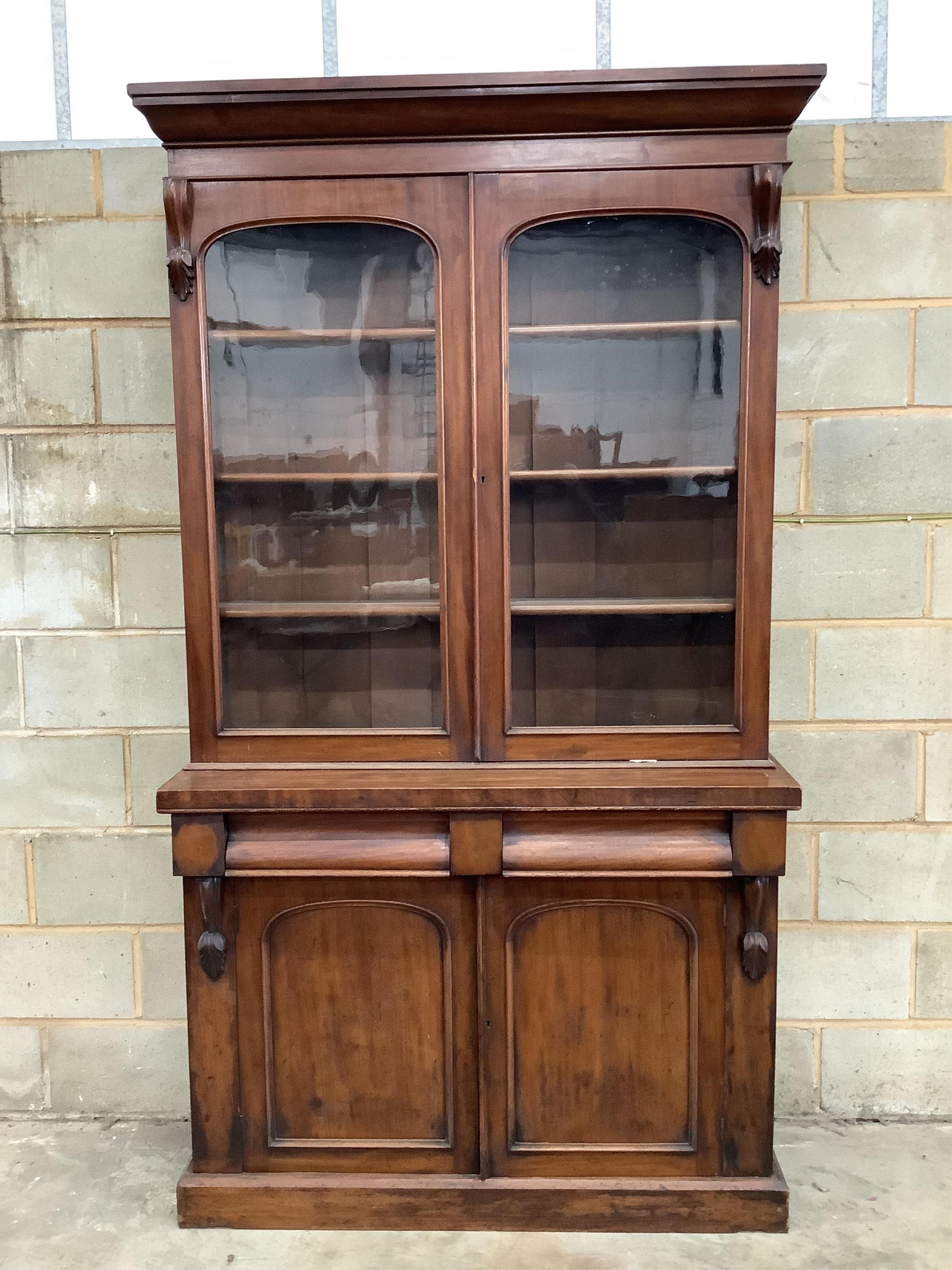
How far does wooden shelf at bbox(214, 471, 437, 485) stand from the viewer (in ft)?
6.10

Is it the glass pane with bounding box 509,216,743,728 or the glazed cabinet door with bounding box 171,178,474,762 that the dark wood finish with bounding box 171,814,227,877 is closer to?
the glazed cabinet door with bounding box 171,178,474,762

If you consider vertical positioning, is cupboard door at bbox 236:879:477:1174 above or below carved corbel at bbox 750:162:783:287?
below

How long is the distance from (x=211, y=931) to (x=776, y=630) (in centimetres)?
139

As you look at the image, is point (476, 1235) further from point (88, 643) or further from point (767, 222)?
point (767, 222)

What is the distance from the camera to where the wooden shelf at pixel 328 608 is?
188cm

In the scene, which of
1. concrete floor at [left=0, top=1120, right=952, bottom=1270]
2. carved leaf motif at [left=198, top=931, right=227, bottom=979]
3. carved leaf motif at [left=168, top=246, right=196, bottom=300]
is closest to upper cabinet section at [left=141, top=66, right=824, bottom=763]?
carved leaf motif at [left=168, top=246, right=196, bottom=300]

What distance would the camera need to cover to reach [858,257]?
2.10 meters

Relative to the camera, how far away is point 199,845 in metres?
1.81

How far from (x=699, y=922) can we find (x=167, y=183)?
174 cm

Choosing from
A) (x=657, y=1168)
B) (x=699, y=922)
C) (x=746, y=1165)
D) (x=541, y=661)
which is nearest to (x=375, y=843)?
(x=541, y=661)

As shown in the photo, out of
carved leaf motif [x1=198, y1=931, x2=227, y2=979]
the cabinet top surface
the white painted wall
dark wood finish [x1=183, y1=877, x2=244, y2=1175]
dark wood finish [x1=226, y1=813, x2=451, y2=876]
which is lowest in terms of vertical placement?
dark wood finish [x1=183, y1=877, x2=244, y2=1175]

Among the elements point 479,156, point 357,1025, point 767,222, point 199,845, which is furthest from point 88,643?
point 767,222

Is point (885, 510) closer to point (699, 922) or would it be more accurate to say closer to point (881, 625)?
point (881, 625)

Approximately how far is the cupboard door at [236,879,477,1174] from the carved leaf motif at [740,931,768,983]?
20.8 inches
